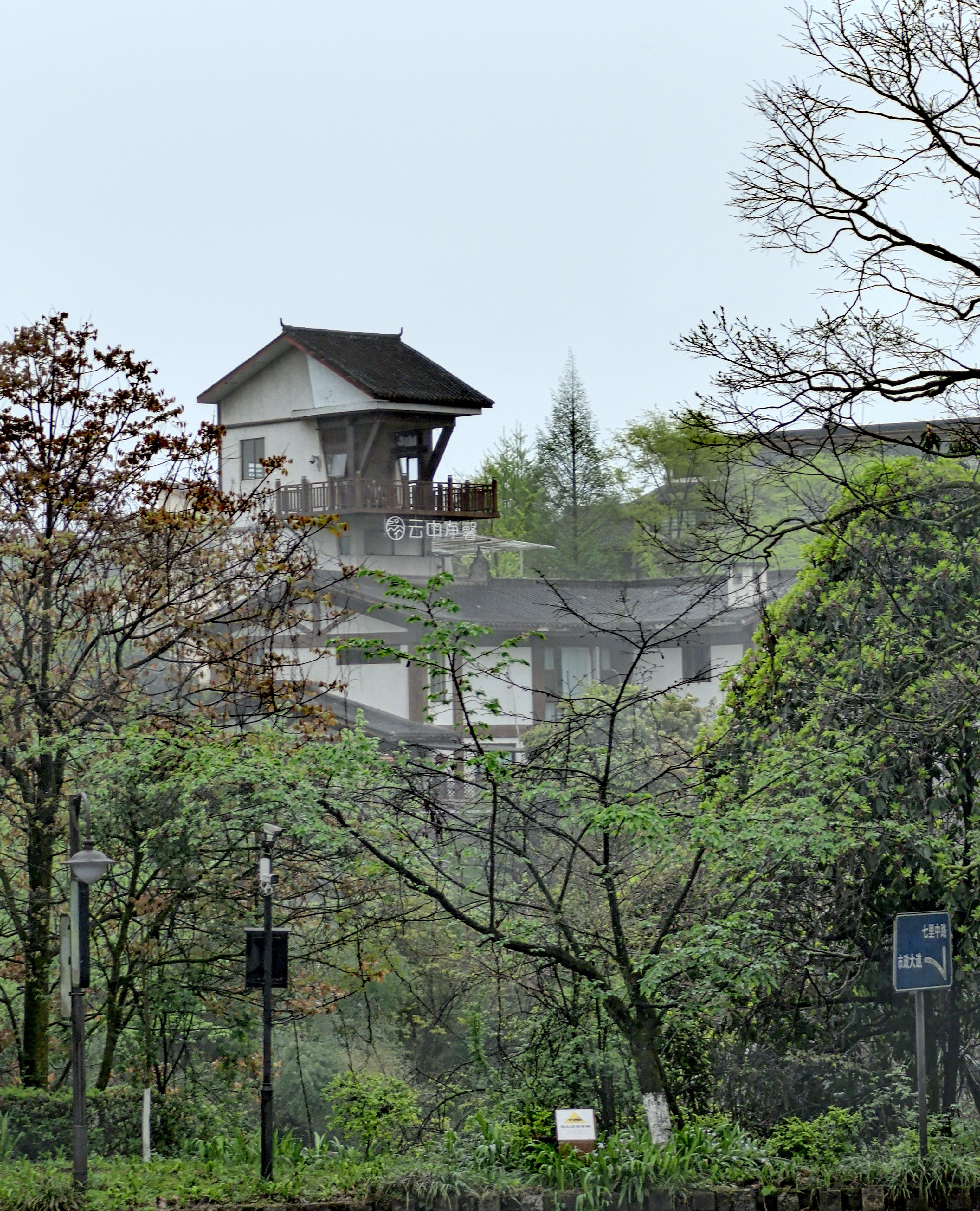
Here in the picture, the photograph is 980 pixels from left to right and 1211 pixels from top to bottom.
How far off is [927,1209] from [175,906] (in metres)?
7.07

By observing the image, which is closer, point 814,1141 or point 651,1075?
point 814,1141

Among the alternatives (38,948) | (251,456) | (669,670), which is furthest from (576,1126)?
(251,456)

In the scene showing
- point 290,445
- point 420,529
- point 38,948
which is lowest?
point 38,948

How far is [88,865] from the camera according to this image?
1064cm

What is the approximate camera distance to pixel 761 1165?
10.3 meters

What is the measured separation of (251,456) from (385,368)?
18.7 ft

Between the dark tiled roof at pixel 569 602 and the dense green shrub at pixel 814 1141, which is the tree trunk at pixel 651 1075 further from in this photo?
the dark tiled roof at pixel 569 602

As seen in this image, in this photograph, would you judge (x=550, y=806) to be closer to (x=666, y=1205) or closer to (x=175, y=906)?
(x=175, y=906)

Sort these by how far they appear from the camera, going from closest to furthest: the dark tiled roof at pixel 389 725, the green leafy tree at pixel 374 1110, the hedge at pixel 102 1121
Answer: the hedge at pixel 102 1121, the green leafy tree at pixel 374 1110, the dark tiled roof at pixel 389 725

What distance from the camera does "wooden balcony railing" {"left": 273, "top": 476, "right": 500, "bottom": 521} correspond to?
45.9 m

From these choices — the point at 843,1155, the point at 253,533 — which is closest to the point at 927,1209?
the point at 843,1155

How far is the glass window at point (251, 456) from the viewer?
48594 millimetres

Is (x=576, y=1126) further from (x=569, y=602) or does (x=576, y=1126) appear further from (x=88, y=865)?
(x=569, y=602)

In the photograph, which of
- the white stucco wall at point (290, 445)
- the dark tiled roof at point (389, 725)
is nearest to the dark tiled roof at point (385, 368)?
the white stucco wall at point (290, 445)
